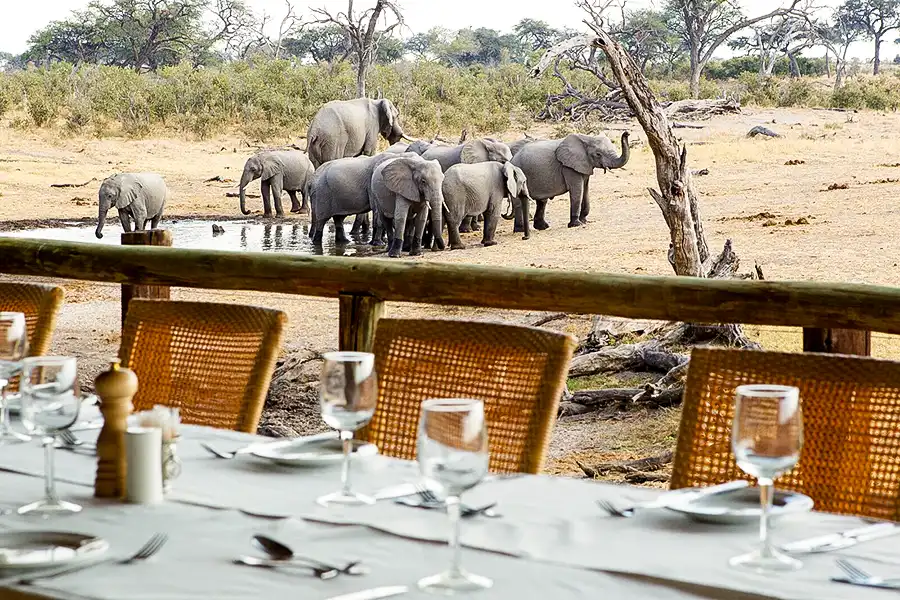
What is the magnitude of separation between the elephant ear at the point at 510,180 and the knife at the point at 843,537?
34.5 feet

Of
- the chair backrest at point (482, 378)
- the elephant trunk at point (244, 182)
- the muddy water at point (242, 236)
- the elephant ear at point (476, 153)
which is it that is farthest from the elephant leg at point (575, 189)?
the chair backrest at point (482, 378)

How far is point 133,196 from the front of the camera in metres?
12.8

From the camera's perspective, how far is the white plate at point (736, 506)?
1121 mm

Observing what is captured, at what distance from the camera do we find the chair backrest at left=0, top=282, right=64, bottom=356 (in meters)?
1.97

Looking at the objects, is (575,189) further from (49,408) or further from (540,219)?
(49,408)

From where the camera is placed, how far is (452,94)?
21.6m

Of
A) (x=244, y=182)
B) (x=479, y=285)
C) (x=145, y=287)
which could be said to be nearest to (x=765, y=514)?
(x=479, y=285)

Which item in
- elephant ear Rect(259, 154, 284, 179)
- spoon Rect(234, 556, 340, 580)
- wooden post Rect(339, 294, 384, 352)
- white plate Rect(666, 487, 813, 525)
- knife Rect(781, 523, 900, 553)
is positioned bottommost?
spoon Rect(234, 556, 340, 580)

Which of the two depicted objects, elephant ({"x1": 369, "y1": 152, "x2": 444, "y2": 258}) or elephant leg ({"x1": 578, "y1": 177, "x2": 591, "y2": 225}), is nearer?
elephant ({"x1": 369, "y1": 152, "x2": 444, "y2": 258})

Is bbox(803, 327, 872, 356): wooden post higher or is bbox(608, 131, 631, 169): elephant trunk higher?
bbox(608, 131, 631, 169): elephant trunk

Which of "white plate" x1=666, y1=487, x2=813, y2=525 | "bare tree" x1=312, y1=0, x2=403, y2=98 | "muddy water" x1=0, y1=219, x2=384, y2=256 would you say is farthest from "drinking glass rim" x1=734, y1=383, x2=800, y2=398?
"bare tree" x1=312, y1=0, x2=403, y2=98

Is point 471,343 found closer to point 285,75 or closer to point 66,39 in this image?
point 285,75

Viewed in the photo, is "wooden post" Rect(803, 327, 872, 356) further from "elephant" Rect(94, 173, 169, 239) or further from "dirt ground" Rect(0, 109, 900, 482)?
"elephant" Rect(94, 173, 169, 239)

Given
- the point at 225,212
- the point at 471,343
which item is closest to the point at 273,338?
the point at 471,343
